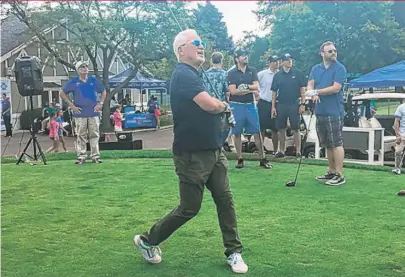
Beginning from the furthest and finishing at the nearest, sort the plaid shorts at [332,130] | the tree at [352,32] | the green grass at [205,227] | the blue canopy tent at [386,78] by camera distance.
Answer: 1. the tree at [352,32]
2. the blue canopy tent at [386,78]
3. the plaid shorts at [332,130]
4. the green grass at [205,227]

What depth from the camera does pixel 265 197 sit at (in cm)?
593

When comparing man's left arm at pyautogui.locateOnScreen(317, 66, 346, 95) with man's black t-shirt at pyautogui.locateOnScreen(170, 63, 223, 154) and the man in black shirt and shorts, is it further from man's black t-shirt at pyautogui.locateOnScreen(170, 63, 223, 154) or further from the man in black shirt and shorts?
man's black t-shirt at pyautogui.locateOnScreen(170, 63, 223, 154)

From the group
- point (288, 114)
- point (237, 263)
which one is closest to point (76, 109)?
point (288, 114)

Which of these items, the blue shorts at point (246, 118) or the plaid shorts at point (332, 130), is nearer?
the plaid shorts at point (332, 130)

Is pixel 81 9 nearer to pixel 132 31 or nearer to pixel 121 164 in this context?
pixel 132 31

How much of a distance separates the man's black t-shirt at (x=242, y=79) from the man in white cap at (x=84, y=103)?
233 centimetres

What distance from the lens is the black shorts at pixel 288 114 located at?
8.52 meters


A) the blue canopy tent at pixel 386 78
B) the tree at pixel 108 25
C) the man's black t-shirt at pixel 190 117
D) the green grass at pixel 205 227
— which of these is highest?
the tree at pixel 108 25

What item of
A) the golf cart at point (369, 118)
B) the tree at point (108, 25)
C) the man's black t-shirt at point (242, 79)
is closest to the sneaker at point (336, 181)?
the man's black t-shirt at point (242, 79)

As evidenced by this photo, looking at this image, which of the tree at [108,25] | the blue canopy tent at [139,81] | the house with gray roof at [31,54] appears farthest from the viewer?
the blue canopy tent at [139,81]

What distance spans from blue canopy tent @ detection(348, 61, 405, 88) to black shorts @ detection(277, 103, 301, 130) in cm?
637

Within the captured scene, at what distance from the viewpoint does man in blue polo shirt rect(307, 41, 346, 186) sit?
21.3ft

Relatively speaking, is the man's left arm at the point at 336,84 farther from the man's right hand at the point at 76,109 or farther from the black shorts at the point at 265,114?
the man's right hand at the point at 76,109

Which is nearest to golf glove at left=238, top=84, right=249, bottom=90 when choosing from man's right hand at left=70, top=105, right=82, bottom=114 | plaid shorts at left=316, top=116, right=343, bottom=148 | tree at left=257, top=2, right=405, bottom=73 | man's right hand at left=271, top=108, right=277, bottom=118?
man's right hand at left=271, top=108, right=277, bottom=118
